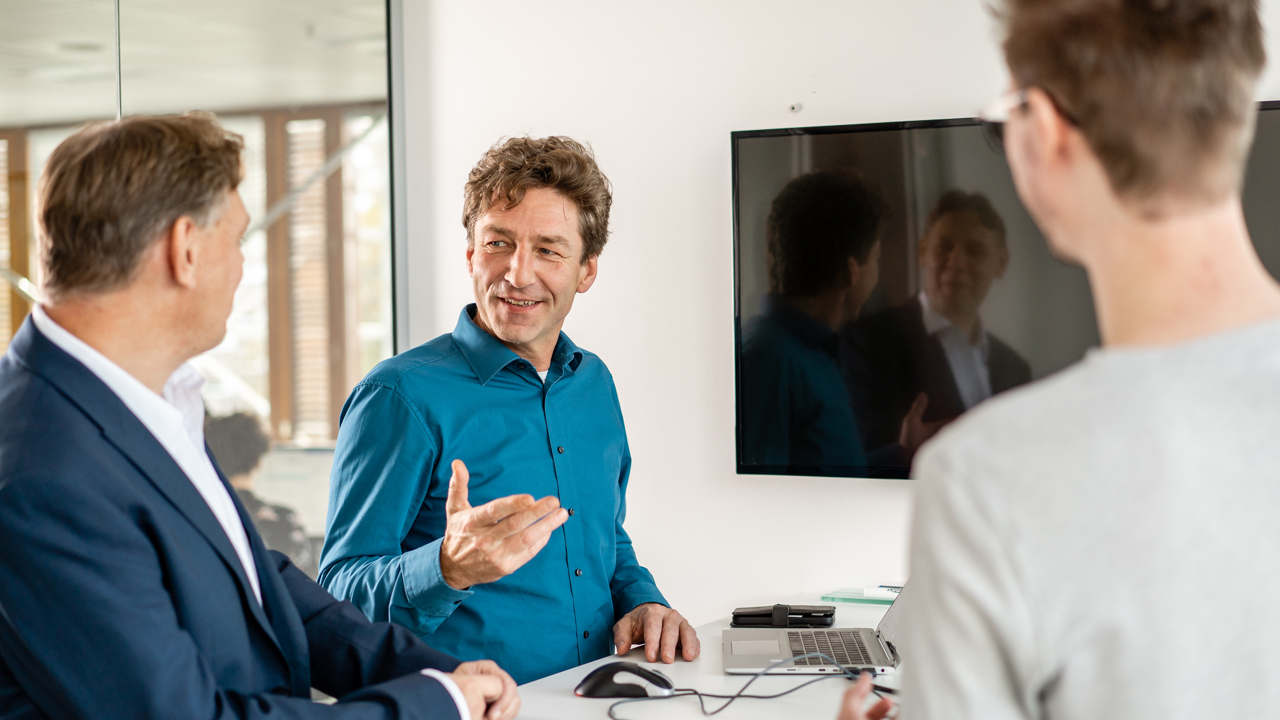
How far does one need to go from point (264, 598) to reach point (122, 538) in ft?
1.02

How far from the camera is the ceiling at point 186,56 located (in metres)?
2.84

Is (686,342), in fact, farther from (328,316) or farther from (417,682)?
(417,682)

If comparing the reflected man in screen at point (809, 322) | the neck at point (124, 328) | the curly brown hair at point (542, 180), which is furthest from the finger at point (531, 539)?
the reflected man in screen at point (809, 322)

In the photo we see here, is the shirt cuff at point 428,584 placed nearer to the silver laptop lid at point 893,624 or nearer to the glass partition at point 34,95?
the silver laptop lid at point 893,624

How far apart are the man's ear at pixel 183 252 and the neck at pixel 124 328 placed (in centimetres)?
4

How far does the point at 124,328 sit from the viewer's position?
3.76ft

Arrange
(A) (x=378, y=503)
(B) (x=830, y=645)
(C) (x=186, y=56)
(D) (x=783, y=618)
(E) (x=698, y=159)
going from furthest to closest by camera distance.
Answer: (C) (x=186, y=56)
(E) (x=698, y=159)
(D) (x=783, y=618)
(B) (x=830, y=645)
(A) (x=378, y=503)

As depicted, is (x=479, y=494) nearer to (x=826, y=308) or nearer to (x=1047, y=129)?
(x=826, y=308)

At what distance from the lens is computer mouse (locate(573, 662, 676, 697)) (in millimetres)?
1569

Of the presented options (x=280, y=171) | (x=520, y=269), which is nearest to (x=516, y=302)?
(x=520, y=269)

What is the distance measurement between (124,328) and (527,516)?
574 mm

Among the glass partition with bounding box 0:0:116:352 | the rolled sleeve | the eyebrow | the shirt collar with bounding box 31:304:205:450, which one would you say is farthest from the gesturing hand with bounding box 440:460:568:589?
the glass partition with bounding box 0:0:116:352

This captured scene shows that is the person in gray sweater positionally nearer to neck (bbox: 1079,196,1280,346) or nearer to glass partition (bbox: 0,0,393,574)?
neck (bbox: 1079,196,1280,346)

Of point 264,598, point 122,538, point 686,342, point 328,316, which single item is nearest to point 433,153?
point 328,316
